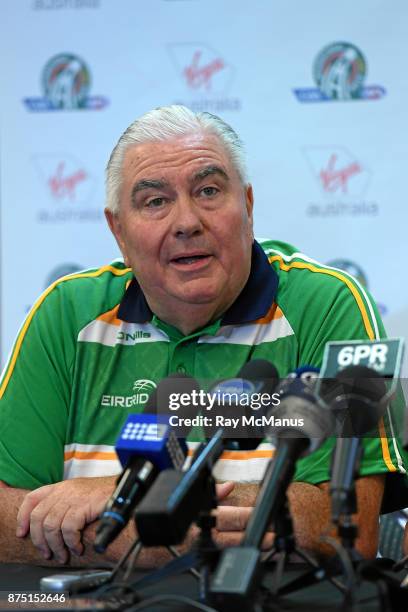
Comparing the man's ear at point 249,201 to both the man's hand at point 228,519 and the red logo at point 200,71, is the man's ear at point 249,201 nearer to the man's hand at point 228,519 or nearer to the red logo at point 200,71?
the man's hand at point 228,519

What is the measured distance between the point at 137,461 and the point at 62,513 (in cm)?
71

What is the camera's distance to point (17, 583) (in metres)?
1.63

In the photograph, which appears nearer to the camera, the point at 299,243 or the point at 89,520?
the point at 89,520

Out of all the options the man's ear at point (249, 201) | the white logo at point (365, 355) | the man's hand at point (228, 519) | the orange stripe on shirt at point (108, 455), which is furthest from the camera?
the man's ear at point (249, 201)

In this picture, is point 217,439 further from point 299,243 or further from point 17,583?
point 299,243

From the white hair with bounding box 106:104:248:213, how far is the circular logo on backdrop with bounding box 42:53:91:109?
6.44 ft

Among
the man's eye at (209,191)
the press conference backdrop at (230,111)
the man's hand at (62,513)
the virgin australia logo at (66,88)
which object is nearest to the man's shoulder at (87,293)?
the man's eye at (209,191)

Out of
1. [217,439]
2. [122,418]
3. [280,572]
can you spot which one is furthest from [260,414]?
[122,418]

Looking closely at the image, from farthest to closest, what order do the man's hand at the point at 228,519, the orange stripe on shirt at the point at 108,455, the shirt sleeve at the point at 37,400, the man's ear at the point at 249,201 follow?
the man's ear at the point at 249,201
the shirt sleeve at the point at 37,400
the orange stripe on shirt at the point at 108,455
the man's hand at the point at 228,519

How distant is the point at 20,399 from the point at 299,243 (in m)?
1.94

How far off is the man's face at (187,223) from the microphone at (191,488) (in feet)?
2.68

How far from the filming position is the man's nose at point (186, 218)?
211cm

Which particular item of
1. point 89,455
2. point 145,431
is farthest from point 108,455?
point 145,431

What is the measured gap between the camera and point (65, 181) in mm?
4121
